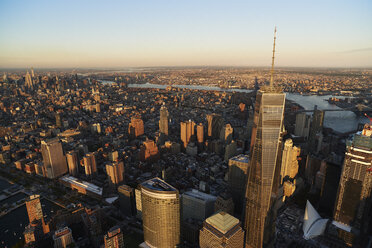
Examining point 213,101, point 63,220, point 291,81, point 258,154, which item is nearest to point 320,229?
point 258,154

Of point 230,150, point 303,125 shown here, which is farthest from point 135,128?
point 303,125

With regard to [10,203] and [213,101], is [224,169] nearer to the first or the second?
[10,203]

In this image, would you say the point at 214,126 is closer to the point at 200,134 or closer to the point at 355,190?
the point at 200,134

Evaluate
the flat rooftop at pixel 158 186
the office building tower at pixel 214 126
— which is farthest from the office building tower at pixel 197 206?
the office building tower at pixel 214 126

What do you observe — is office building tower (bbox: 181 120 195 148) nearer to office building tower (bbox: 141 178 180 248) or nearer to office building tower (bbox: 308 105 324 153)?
office building tower (bbox: 308 105 324 153)

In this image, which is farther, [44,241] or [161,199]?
[44,241]
